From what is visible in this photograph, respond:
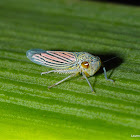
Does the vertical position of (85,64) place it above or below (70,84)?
above

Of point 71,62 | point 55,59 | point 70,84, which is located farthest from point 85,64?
point 55,59

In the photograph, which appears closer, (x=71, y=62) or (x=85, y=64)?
(x=85, y=64)

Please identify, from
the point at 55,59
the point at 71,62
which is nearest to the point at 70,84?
the point at 71,62

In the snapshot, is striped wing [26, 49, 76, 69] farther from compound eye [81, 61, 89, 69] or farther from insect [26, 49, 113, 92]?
compound eye [81, 61, 89, 69]

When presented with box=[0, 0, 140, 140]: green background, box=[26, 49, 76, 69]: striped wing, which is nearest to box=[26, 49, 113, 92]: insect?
box=[26, 49, 76, 69]: striped wing

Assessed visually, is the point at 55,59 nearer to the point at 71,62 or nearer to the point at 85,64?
the point at 71,62
